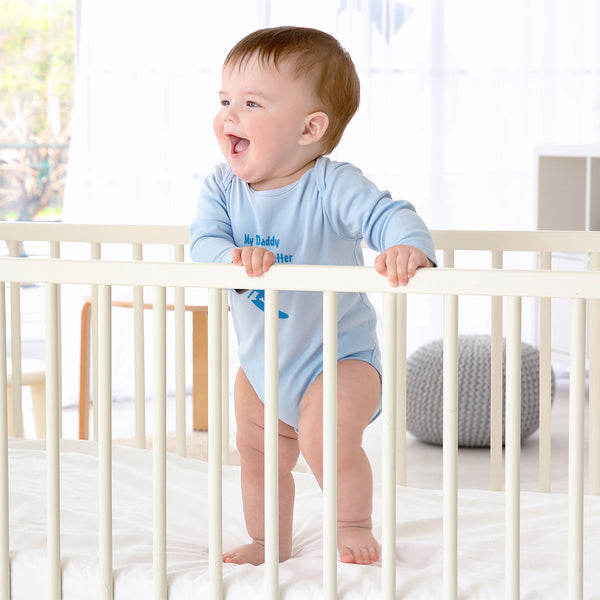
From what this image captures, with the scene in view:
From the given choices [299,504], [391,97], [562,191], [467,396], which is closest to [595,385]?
[299,504]

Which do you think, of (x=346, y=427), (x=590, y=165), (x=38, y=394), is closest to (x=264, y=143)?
(x=346, y=427)

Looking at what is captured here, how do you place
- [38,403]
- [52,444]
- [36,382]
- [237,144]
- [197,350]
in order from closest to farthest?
[52,444]
[237,144]
[36,382]
[38,403]
[197,350]

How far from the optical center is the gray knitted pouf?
2586mm

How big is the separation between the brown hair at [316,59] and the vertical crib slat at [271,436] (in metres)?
0.28

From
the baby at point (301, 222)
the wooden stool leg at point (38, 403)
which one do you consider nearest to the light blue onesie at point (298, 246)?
the baby at point (301, 222)

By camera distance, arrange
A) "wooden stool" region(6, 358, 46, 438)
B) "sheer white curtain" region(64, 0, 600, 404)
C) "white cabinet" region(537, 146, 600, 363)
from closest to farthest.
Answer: "wooden stool" region(6, 358, 46, 438) < "white cabinet" region(537, 146, 600, 363) < "sheer white curtain" region(64, 0, 600, 404)

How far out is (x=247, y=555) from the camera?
47.1 inches

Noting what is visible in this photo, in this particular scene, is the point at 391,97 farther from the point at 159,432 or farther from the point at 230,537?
the point at 159,432

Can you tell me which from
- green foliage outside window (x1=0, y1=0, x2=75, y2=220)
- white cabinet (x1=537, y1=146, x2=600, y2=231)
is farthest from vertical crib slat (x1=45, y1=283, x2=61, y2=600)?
green foliage outside window (x1=0, y1=0, x2=75, y2=220)

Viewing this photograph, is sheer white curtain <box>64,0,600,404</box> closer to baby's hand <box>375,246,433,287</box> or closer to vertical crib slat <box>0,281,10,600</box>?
vertical crib slat <box>0,281,10,600</box>

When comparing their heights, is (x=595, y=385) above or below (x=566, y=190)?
below

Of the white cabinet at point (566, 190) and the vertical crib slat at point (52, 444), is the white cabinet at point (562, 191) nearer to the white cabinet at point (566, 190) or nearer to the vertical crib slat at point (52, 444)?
the white cabinet at point (566, 190)

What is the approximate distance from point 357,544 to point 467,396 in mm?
1478

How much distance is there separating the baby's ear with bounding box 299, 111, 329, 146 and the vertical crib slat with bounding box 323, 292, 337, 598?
26 cm
